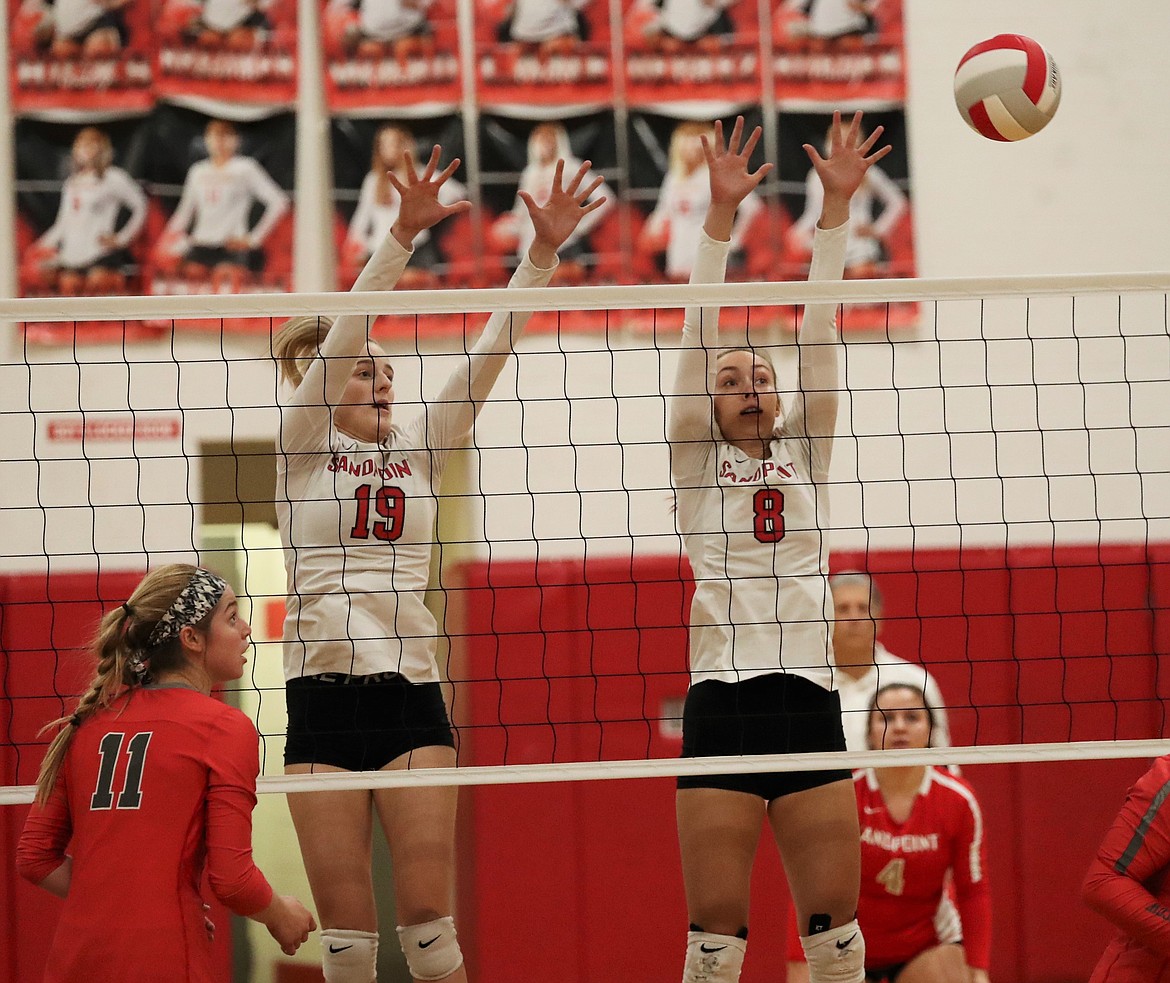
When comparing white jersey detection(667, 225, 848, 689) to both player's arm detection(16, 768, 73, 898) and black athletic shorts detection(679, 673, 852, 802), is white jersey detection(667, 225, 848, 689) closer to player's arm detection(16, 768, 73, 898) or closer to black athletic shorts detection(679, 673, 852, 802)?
black athletic shorts detection(679, 673, 852, 802)

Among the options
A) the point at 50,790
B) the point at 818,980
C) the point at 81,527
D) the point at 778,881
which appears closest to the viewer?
the point at 50,790

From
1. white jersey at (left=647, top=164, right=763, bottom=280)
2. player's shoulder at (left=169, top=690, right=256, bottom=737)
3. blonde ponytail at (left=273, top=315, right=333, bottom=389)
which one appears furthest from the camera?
white jersey at (left=647, top=164, right=763, bottom=280)

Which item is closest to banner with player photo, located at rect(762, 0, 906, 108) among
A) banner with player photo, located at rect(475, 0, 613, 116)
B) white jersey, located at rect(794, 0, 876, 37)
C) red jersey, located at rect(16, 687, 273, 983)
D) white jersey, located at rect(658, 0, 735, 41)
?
white jersey, located at rect(794, 0, 876, 37)

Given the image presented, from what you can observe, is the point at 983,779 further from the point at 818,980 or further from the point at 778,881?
the point at 818,980

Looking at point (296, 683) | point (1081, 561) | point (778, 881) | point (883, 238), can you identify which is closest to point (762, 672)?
point (296, 683)

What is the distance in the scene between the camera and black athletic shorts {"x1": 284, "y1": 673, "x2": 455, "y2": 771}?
12.1 feet

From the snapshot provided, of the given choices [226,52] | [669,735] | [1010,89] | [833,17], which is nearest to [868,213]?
[833,17]

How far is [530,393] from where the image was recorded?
23.0 ft

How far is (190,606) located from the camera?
10.6 feet

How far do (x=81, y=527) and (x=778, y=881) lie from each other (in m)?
3.77

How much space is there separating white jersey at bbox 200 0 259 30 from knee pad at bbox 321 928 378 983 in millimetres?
5088

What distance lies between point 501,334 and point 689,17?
399cm

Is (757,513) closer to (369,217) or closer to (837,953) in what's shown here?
(837,953)

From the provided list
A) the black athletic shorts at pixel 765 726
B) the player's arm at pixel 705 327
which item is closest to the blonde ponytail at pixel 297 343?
the player's arm at pixel 705 327
